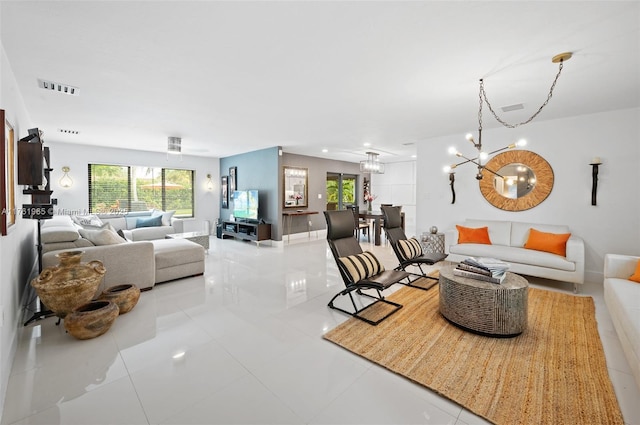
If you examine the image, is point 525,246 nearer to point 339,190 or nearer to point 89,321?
point 89,321

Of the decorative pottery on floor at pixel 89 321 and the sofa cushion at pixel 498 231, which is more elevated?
the sofa cushion at pixel 498 231

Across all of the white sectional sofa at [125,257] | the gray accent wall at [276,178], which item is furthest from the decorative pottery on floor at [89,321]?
the gray accent wall at [276,178]

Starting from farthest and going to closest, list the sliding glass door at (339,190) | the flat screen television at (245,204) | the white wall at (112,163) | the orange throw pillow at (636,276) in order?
1. the sliding glass door at (339,190)
2. the flat screen television at (245,204)
3. the white wall at (112,163)
4. the orange throw pillow at (636,276)

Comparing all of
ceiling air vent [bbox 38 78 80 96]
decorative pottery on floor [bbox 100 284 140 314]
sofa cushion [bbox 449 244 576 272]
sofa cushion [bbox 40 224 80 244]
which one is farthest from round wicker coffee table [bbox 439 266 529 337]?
ceiling air vent [bbox 38 78 80 96]

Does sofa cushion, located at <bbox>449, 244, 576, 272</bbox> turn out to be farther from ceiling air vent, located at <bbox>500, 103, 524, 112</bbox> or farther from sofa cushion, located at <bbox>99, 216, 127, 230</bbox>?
sofa cushion, located at <bbox>99, 216, 127, 230</bbox>

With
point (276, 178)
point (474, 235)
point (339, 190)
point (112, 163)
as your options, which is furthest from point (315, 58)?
point (339, 190)

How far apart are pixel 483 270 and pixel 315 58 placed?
2.56 m

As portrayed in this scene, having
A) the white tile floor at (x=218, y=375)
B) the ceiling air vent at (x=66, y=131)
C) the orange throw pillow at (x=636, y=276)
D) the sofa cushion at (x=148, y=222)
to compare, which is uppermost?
the ceiling air vent at (x=66, y=131)

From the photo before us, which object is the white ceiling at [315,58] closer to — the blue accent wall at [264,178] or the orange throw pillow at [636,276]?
the orange throw pillow at [636,276]

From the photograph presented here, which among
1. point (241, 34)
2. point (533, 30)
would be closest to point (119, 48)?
point (241, 34)

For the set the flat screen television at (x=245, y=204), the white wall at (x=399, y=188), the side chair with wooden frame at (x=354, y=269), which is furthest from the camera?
the white wall at (x=399, y=188)

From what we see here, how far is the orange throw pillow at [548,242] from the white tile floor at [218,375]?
934mm

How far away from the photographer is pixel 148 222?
6758mm

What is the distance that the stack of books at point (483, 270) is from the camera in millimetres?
2657
